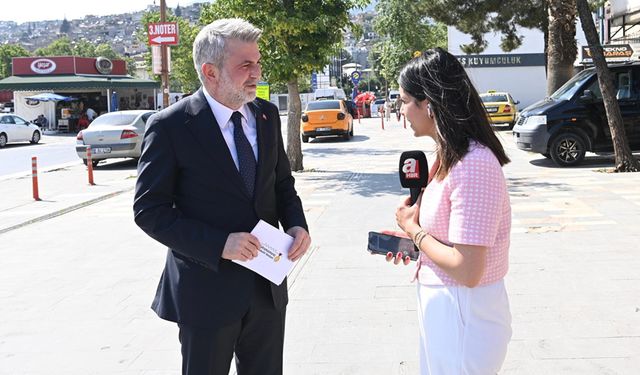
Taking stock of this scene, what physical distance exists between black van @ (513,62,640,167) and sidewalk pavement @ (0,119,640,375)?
2933 mm

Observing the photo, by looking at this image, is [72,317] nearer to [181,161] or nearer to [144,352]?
[144,352]

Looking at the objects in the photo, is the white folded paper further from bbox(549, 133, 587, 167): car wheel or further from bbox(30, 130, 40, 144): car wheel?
bbox(30, 130, 40, 144): car wheel

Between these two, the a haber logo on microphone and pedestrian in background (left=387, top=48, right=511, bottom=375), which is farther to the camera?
the a haber logo on microphone

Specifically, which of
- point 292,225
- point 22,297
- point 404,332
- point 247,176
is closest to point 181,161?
point 247,176

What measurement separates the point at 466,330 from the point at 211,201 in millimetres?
1068

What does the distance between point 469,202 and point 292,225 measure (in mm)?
968

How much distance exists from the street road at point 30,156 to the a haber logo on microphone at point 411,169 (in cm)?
1785

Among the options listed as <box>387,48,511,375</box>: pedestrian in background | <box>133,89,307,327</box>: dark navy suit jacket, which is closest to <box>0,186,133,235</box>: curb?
<box>133,89,307,327</box>: dark navy suit jacket

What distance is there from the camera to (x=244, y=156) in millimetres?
2789

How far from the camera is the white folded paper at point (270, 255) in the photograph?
2.70 meters

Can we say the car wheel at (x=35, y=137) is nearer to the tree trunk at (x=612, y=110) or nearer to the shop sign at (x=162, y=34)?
the shop sign at (x=162, y=34)

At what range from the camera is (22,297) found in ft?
20.5

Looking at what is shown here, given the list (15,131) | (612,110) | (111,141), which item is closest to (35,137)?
(15,131)

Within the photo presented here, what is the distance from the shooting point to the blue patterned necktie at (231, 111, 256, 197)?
2779 mm
